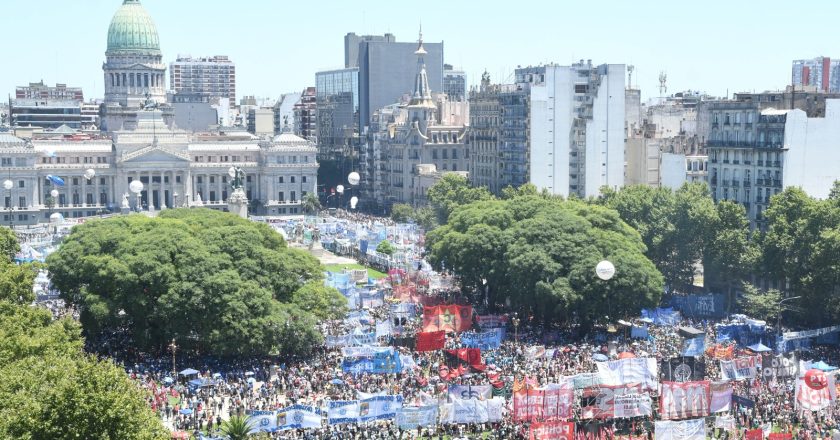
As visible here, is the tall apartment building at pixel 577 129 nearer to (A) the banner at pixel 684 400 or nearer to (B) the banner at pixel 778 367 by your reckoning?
(B) the banner at pixel 778 367

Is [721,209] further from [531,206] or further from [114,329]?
[114,329]

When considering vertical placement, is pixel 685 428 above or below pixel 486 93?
below

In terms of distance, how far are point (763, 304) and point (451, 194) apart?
193 feet

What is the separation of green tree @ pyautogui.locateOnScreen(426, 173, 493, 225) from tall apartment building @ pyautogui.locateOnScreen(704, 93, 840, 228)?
93.5 feet

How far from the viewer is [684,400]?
4984cm

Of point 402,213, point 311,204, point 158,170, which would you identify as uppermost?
point 158,170

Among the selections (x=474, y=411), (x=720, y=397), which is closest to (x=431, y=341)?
(x=474, y=411)

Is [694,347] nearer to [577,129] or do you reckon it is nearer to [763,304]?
[763,304]

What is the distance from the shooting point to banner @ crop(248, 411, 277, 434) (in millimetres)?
48812

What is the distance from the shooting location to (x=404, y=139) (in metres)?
164

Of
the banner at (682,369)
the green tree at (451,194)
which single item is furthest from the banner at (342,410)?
the green tree at (451,194)

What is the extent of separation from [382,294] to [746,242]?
24937 mm

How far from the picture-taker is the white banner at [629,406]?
5066cm

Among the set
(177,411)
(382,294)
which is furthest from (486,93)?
(177,411)
